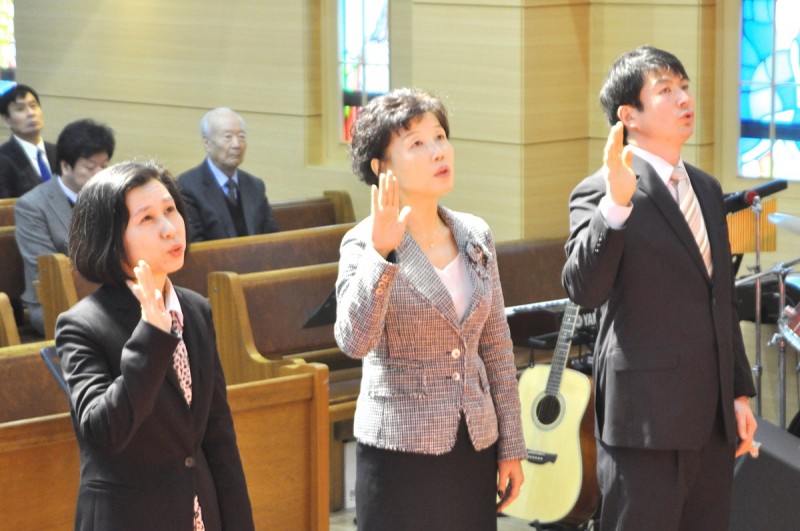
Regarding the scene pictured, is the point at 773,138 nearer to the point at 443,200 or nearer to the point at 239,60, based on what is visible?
the point at 443,200

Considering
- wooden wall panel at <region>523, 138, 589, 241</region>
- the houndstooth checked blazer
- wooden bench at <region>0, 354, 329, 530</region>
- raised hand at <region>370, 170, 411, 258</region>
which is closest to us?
raised hand at <region>370, 170, 411, 258</region>

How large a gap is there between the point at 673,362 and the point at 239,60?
5.44m

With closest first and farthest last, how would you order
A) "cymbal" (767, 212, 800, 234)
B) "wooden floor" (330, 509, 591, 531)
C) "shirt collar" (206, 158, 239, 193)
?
"cymbal" (767, 212, 800, 234) < "wooden floor" (330, 509, 591, 531) < "shirt collar" (206, 158, 239, 193)

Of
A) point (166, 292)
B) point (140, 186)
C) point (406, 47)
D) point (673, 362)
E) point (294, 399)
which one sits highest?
point (406, 47)

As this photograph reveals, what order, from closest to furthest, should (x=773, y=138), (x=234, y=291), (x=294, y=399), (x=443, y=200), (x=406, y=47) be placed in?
(x=294, y=399) < (x=234, y=291) < (x=773, y=138) < (x=443, y=200) < (x=406, y=47)

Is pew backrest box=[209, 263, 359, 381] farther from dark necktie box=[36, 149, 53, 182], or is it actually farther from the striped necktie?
dark necktie box=[36, 149, 53, 182]

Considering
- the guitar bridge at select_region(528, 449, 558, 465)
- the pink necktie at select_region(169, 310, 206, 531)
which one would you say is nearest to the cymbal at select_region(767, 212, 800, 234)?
the guitar bridge at select_region(528, 449, 558, 465)

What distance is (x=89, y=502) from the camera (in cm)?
244

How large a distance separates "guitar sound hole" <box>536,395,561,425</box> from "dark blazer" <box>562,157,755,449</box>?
170 cm

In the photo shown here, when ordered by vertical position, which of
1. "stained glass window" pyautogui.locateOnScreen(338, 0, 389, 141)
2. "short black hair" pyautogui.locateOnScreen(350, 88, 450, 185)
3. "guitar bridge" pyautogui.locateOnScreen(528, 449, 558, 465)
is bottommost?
"guitar bridge" pyautogui.locateOnScreen(528, 449, 558, 465)

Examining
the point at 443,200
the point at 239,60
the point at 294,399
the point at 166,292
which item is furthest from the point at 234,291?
the point at 239,60

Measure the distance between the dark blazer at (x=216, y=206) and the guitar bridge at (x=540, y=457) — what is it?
7.50ft

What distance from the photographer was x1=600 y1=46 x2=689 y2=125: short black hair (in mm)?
3084

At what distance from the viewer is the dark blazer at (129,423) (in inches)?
92.4
